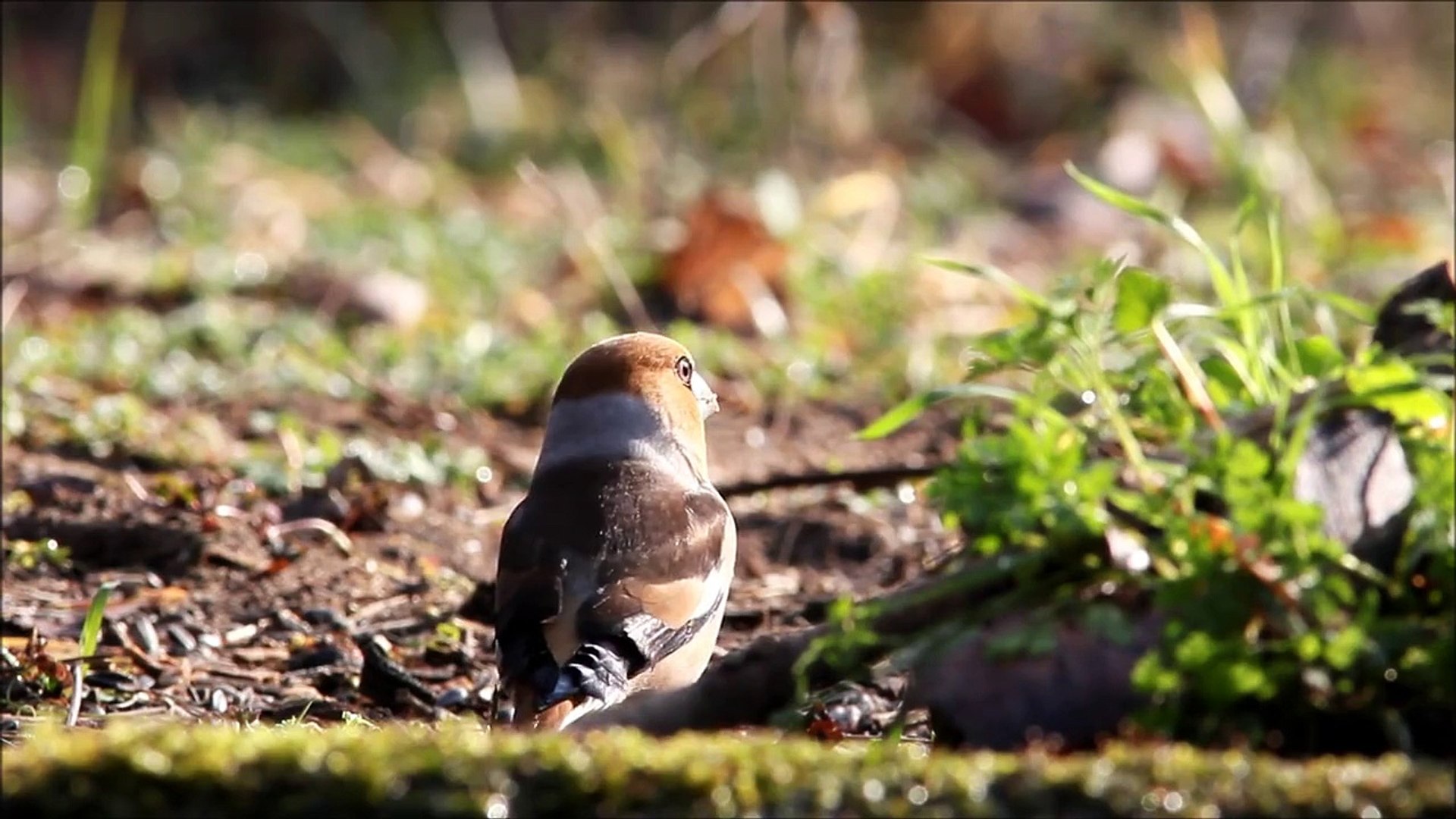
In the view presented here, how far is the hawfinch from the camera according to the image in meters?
3.77

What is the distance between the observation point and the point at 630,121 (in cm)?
1226

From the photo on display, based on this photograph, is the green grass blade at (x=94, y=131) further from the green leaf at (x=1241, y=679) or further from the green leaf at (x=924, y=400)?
the green leaf at (x=1241, y=679)

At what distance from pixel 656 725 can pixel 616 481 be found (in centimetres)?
113

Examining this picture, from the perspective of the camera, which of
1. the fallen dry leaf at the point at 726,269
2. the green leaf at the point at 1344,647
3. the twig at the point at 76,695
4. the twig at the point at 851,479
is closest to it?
the green leaf at the point at 1344,647

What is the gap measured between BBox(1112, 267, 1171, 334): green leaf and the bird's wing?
1.05m

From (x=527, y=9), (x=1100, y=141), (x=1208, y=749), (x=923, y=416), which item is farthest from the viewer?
(x=527, y=9)

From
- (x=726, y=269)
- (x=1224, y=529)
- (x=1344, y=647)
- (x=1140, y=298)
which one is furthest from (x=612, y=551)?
(x=726, y=269)

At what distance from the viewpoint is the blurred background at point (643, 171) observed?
7.73 m

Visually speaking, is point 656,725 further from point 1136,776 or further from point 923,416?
point 923,416

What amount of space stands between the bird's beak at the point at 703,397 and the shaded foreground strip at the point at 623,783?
7.24ft

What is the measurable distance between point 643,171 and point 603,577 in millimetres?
7181

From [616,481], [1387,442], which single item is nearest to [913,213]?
[616,481]

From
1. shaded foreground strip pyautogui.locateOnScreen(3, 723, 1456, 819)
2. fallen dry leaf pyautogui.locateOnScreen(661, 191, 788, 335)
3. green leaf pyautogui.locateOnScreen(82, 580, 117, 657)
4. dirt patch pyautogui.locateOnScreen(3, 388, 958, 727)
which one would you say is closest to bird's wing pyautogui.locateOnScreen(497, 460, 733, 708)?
dirt patch pyautogui.locateOnScreen(3, 388, 958, 727)

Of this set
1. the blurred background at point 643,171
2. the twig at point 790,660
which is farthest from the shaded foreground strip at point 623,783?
the blurred background at point 643,171
